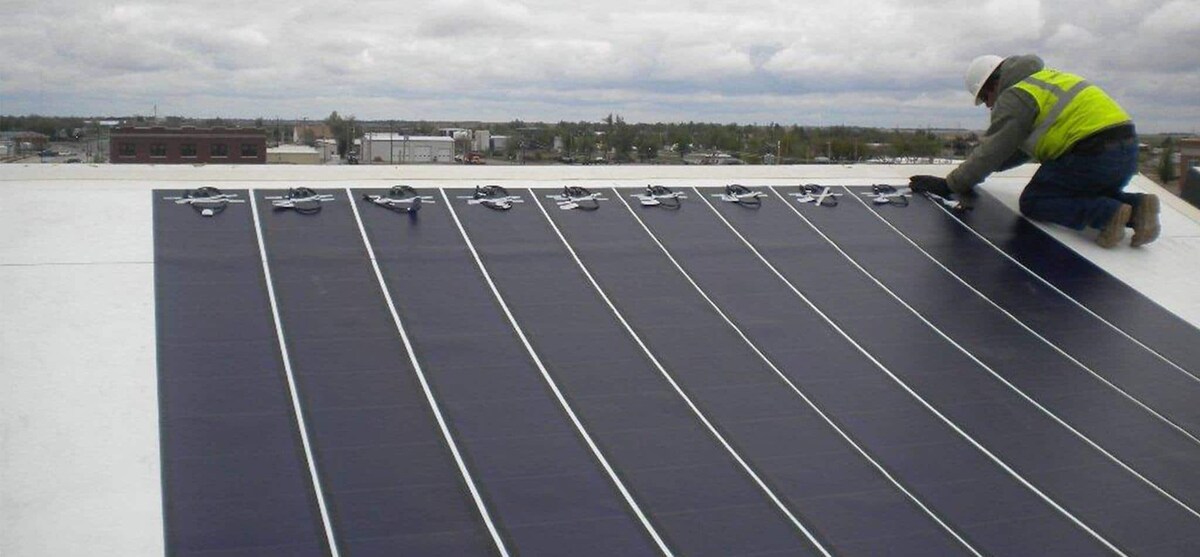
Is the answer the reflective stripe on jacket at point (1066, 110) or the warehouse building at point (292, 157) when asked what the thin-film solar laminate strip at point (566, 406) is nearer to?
the reflective stripe on jacket at point (1066, 110)

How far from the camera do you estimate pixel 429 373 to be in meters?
8.15

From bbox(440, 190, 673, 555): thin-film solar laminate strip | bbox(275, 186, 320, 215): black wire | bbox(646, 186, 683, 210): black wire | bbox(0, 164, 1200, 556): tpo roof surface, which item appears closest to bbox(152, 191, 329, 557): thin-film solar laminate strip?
bbox(0, 164, 1200, 556): tpo roof surface

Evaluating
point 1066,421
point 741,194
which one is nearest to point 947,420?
point 1066,421

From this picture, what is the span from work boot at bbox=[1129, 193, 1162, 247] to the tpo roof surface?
0.27m

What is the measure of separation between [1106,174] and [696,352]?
21.5 feet

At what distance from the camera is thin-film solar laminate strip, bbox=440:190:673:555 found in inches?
260

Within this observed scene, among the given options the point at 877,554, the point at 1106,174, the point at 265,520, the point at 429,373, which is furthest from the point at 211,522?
the point at 1106,174

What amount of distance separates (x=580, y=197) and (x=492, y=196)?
1.06m

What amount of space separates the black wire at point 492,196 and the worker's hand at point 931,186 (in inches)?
217

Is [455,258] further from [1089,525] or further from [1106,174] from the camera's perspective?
[1106,174]

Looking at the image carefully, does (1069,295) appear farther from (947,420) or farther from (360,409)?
(360,409)

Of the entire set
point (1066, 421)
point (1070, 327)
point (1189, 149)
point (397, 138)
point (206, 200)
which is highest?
point (1189, 149)

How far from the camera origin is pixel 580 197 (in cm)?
1220

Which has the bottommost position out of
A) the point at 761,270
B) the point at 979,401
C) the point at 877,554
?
the point at 877,554
